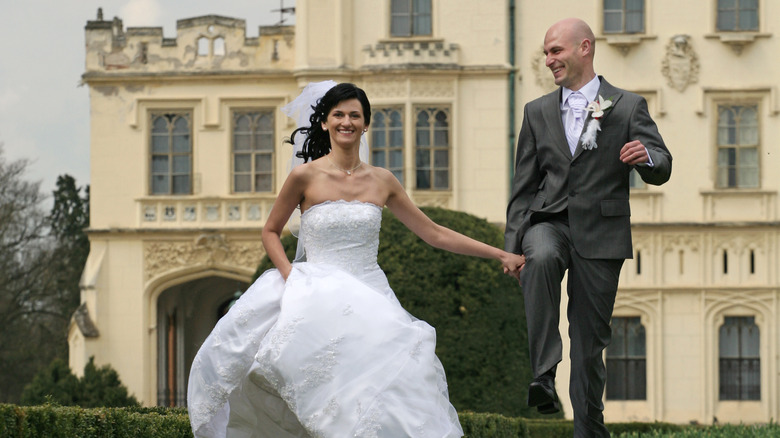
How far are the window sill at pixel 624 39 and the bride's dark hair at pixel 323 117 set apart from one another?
2176 centimetres

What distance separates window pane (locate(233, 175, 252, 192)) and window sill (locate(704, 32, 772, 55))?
9523 millimetres

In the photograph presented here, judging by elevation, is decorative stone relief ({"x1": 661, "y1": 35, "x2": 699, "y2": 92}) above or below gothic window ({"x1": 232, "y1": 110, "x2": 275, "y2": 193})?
above

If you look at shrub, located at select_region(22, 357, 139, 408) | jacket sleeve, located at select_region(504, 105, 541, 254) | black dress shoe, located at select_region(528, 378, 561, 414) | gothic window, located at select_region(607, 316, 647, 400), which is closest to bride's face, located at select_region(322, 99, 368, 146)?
jacket sleeve, located at select_region(504, 105, 541, 254)

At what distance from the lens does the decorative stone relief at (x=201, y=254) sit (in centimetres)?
3145

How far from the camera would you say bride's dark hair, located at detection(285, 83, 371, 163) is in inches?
356

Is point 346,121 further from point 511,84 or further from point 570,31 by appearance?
point 511,84

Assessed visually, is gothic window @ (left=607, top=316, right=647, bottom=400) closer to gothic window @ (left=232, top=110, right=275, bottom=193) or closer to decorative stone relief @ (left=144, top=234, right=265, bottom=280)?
decorative stone relief @ (left=144, top=234, right=265, bottom=280)

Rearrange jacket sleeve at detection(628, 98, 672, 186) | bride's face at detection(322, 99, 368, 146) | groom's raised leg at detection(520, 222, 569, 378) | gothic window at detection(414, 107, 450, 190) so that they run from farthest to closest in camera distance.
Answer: gothic window at detection(414, 107, 450, 190), bride's face at detection(322, 99, 368, 146), jacket sleeve at detection(628, 98, 672, 186), groom's raised leg at detection(520, 222, 569, 378)

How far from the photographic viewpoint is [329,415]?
8438mm

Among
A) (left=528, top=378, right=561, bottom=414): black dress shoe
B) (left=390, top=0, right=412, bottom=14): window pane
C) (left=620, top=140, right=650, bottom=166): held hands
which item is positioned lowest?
(left=528, top=378, right=561, bottom=414): black dress shoe

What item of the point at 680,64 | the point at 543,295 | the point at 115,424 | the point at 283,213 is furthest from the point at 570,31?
the point at 680,64

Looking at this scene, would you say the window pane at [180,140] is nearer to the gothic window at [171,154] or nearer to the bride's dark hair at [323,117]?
the gothic window at [171,154]

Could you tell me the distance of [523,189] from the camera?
8.33m

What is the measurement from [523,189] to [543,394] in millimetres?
1213
